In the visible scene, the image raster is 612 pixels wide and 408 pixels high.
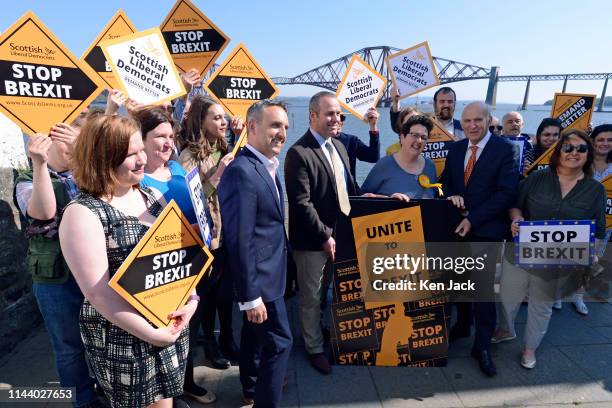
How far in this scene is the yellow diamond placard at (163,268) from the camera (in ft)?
5.35

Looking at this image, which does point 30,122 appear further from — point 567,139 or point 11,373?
point 567,139

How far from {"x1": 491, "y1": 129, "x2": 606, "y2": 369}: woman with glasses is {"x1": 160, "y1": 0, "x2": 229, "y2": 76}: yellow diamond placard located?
3.41 m

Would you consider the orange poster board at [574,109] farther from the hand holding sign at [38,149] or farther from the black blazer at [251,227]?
the hand holding sign at [38,149]

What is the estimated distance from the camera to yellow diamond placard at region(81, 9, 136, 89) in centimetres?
376

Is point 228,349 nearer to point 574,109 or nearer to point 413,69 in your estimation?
point 413,69

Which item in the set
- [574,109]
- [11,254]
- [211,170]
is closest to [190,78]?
[211,170]

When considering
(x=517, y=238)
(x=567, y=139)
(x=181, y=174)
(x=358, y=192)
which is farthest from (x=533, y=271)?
(x=181, y=174)

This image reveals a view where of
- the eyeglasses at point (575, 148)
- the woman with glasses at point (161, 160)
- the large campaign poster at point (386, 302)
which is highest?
the woman with glasses at point (161, 160)

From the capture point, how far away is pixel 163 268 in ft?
5.84

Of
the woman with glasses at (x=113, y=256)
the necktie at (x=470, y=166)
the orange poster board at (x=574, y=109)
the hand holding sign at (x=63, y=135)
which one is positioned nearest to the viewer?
the woman with glasses at (x=113, y=256)

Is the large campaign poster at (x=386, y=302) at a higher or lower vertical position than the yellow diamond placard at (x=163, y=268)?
lower

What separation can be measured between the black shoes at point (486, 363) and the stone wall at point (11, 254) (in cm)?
405

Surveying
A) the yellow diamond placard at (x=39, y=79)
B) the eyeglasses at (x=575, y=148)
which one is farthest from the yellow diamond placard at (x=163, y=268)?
the eyeglasses at (x=575, y=148)

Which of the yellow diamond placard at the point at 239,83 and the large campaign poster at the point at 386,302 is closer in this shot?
the large campaign poster at the point at 386,302
